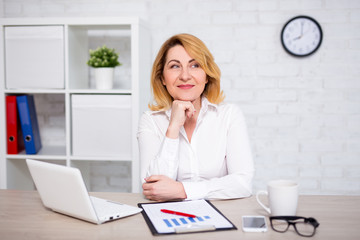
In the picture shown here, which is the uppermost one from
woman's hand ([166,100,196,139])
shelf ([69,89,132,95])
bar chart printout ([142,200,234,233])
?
shelf ([69,89,132,95])

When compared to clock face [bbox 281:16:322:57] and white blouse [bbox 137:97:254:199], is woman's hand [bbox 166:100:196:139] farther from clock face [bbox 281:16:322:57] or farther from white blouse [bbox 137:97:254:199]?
clock face [bbox 281:16:322:57]

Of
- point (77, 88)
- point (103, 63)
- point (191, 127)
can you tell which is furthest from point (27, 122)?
point (191, 127)

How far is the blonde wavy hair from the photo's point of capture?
165cm

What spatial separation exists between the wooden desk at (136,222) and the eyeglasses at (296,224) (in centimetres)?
2

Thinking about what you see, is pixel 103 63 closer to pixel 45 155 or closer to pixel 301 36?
pixel 45 155

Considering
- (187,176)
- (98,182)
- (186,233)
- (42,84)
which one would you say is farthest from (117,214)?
(98,182)

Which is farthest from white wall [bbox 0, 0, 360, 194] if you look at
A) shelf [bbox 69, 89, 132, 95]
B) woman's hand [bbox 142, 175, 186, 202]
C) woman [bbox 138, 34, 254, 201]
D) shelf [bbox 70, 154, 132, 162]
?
woman's hand [bbox 142, 175, 186, 202]

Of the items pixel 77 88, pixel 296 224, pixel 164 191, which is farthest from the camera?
pixel 77 88

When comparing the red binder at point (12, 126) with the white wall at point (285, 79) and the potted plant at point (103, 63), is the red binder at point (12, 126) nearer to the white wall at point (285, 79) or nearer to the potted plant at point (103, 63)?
the potted plant at point (103, 63)

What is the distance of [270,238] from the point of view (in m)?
0.94

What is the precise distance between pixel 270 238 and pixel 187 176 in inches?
28.6

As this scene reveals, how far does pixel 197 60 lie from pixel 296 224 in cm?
85

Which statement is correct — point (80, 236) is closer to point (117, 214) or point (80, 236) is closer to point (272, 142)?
point (117, 214)

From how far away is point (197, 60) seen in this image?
1.64 metres
